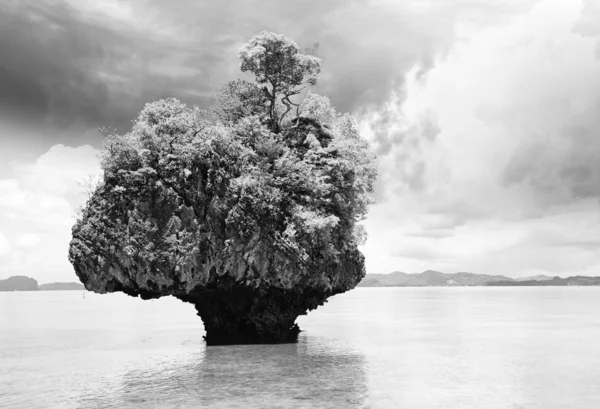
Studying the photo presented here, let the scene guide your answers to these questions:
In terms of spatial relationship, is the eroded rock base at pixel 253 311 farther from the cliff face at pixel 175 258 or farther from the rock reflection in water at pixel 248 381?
the rock reflection in water at pixel 248 381

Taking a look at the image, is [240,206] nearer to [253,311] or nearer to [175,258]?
[175,258]

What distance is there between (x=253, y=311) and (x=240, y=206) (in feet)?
20.2

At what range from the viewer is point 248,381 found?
21578 mm

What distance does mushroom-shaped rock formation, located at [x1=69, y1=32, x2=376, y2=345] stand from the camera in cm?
2656

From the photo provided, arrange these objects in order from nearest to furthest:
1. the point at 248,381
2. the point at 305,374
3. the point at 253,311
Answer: the point at 248,381
the point at 305,374
the point at 253,311

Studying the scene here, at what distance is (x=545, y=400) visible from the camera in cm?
2012

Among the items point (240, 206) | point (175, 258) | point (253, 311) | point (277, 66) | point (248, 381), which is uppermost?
point (277, 66)

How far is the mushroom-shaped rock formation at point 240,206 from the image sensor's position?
26.6 m

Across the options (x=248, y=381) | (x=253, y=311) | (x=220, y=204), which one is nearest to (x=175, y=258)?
(x=220, y=204)

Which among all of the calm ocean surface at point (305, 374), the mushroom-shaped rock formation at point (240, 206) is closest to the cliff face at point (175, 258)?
the mushroom-shaped rock formation at point (240, 206)

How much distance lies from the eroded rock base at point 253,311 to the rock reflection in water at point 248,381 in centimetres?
138

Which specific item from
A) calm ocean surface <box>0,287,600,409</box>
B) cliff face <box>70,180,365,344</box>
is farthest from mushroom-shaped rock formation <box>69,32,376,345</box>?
calm ocean surface <box>0,287,600,409</box>

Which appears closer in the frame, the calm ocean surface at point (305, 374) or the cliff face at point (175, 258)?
the calm ocean surface at point (305, 374)

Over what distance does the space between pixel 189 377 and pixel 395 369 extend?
8783 millimetres
